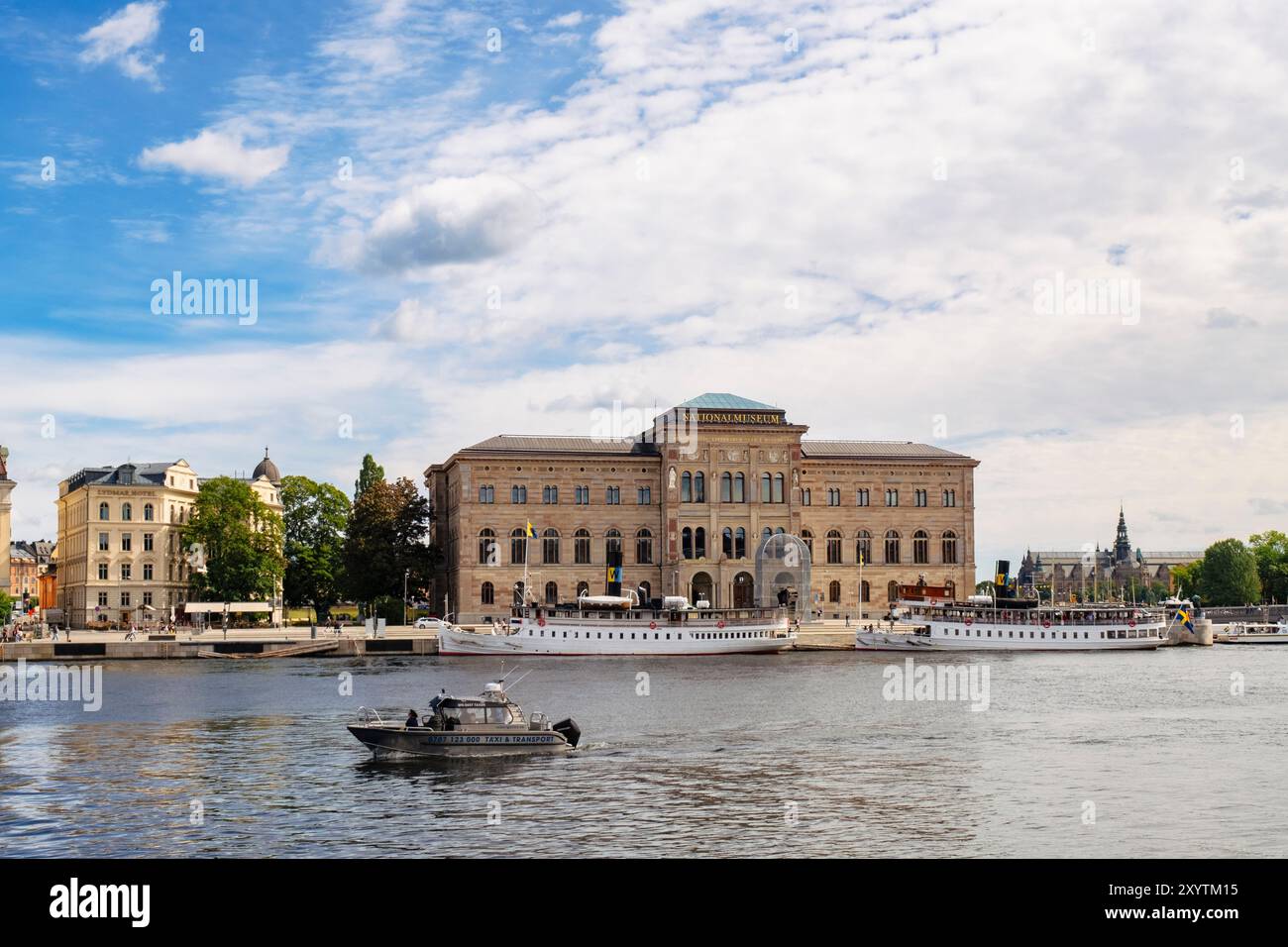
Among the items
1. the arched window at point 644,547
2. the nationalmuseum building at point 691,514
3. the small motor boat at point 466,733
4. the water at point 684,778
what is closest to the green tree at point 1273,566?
the nationalmuseum building at point 691,514

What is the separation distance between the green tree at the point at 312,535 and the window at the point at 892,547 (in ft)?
175

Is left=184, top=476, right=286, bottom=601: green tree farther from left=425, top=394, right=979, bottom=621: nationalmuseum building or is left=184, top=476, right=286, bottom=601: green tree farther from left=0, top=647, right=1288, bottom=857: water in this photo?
left=0, top=647, right=1288, bottom=857: water

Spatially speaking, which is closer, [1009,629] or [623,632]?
[623,632]

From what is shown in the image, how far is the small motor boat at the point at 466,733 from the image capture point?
134 ft

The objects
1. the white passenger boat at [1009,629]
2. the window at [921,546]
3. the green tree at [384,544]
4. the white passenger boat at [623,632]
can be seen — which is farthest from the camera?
the window at [921,546]

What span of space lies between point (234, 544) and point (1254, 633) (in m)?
102

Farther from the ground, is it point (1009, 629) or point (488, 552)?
point (488, 552)

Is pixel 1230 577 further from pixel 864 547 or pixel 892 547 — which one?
pixel 864 547

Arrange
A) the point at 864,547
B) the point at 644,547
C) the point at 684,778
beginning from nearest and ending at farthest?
the point at 684,778 < the point at 644,547 < the point at 864,547

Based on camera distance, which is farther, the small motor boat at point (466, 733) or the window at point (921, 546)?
the window at point (921, 546)

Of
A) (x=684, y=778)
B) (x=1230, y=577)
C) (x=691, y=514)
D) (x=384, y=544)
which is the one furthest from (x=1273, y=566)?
(x=684, y=778)

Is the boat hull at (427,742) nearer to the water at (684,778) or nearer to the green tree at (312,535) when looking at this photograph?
the water at (684,778)

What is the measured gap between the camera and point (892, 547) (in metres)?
128
